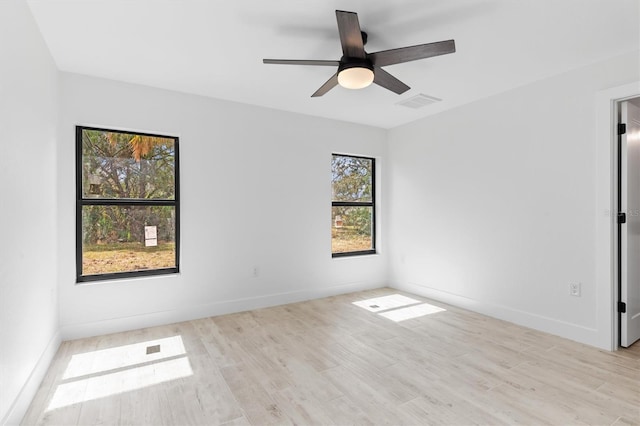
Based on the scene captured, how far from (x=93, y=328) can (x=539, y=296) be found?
14.4ft

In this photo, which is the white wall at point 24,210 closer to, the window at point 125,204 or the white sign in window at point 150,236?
the window at point 125,204

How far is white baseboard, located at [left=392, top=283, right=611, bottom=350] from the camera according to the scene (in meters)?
2.94

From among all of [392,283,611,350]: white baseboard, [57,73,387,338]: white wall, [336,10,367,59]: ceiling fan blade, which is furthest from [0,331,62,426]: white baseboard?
[392,283,611,350]: white baseboard

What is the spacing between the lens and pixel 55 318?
2844 mm

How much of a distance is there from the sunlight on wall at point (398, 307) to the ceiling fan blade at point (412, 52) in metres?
2.60

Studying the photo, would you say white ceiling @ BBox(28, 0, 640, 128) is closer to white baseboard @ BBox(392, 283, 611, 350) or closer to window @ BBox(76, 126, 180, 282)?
window @ BBox(76, 126, 180, 282)

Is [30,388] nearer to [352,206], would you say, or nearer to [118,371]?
[118,371]

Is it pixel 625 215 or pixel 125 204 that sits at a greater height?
pixel 125 204

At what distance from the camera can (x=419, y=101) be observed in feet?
12.5

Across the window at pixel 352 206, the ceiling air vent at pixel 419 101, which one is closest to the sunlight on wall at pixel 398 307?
the window at pixel 352 206

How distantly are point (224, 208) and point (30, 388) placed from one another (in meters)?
2.21

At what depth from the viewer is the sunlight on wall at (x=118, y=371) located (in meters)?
2.16

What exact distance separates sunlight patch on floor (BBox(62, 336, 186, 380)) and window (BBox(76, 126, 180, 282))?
0.80 m

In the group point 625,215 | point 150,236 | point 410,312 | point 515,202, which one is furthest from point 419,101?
point 150,236
